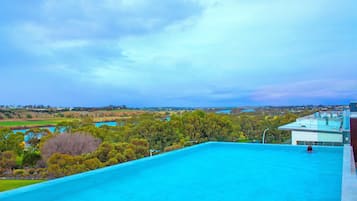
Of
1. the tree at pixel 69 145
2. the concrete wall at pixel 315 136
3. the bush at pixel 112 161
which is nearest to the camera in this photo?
the concrete wall at pixel 315 136

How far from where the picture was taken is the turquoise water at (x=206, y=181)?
3105 millimetres

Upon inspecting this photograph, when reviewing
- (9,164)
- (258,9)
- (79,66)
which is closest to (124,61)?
(79,66)

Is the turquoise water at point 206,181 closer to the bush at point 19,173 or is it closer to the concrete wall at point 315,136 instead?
the concrete wall at point 315,136

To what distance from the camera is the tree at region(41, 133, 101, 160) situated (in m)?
18.3

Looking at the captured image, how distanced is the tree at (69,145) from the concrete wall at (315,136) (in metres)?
12.6

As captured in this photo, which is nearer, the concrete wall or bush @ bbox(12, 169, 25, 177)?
the concrete wall

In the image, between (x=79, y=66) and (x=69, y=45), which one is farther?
(x=79, y=66)

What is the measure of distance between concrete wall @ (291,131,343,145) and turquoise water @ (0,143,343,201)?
63.1 inches

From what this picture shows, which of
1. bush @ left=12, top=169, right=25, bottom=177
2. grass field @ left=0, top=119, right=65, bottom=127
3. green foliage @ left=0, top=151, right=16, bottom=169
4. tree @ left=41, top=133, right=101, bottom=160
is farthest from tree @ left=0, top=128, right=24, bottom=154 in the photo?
tree @ left=41, top=133, right=101, bottom=160

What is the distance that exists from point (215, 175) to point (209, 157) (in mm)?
1573

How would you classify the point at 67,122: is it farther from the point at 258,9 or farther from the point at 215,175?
the point at 215,175

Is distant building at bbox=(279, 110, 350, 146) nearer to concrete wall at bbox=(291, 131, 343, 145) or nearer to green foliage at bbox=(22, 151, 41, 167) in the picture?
concrete wall at bbox=(291, 131, 343, 145)

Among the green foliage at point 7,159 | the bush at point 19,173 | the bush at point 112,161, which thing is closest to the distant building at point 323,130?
the bush at point 112,161

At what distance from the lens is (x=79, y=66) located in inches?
481
